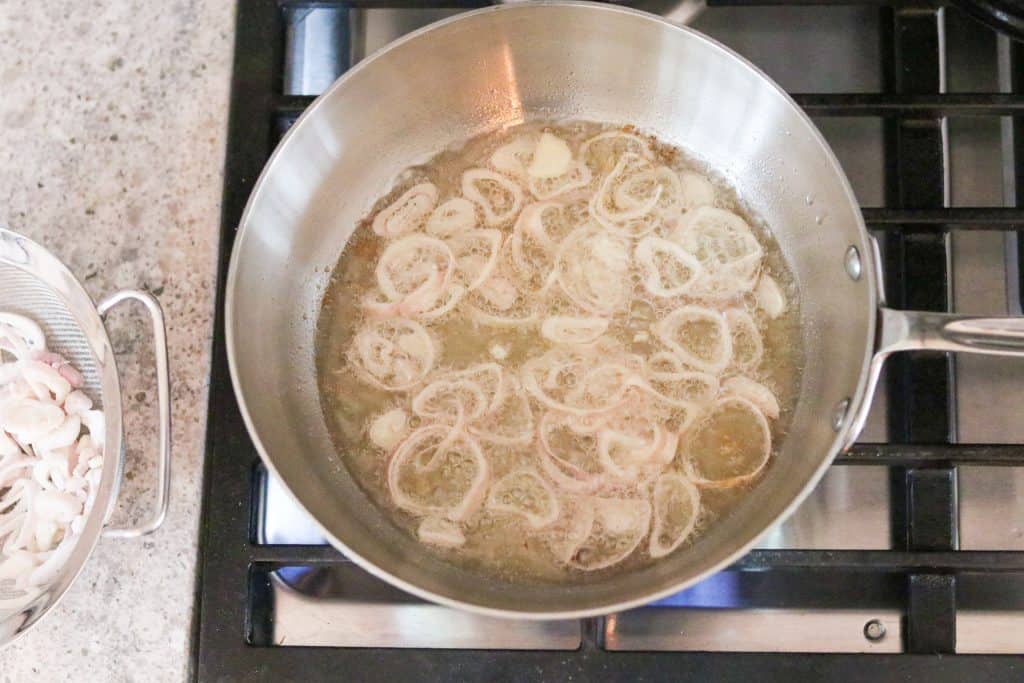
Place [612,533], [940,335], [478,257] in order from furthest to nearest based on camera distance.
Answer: [478,257]
[612,533]
[940,335]

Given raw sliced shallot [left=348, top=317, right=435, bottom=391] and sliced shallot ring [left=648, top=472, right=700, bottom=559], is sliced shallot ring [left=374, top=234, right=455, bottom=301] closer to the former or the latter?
raw sliced shallot [left=348, top=317, right=435, bottom=391]

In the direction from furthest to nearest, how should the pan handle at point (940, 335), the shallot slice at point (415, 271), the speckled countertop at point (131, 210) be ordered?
the shallot slice at point (415, 271), the speckled countertop at point (131, 210), the pan handle at point (940, 335)

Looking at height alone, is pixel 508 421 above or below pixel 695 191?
below

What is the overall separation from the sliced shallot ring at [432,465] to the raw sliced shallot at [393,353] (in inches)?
2.1

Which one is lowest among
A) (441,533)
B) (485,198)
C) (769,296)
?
(441,533)

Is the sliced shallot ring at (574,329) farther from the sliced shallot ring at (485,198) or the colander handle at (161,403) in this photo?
the colander handle at (161,403)

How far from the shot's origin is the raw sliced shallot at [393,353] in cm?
84

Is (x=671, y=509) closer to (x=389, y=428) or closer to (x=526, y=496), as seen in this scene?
(x=526, y=496)

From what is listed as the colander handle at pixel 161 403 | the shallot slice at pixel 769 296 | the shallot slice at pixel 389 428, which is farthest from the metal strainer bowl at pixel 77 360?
the shallot slice at pixel 769 296

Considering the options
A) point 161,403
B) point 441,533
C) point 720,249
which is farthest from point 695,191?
point 161,403

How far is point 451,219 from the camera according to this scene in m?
0.89

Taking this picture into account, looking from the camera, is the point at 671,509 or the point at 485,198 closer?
the point at 671,509

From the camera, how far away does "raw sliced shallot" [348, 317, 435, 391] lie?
2.74 feet

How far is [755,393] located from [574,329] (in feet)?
0.58
